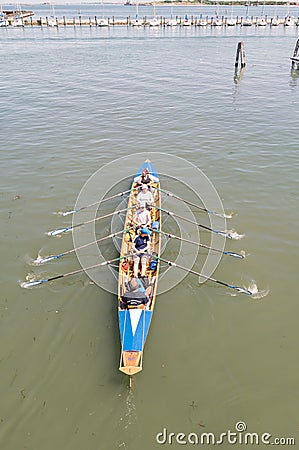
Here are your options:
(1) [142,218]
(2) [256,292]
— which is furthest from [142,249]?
(2) [256,292]


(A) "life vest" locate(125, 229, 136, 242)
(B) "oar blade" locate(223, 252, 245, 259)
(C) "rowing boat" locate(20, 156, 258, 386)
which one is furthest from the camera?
(A) "life vest" locate(125, 229, 136, 242)

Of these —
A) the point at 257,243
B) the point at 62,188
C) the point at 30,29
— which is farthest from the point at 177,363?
the point at 30,29

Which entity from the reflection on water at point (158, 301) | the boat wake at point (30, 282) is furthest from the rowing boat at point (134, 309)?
the boat wake at point (30, 282)

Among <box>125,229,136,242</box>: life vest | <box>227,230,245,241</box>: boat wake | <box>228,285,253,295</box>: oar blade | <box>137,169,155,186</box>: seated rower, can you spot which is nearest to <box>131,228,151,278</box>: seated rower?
<box>125,229,136,242</box>: life vest

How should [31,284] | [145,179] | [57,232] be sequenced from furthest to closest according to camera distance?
[145,179] < [57,232] < [31,284]

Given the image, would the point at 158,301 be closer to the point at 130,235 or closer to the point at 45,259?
the point at 130,235

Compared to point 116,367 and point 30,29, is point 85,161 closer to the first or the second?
point 116,367
